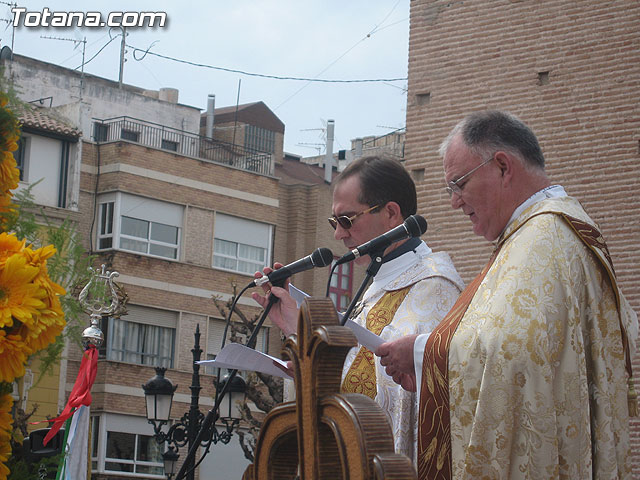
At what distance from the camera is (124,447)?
2773 cm

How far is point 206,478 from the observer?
29547mm

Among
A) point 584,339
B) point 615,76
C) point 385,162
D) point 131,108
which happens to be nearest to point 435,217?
point 615,76

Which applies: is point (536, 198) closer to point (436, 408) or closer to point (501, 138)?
point (501, 138)

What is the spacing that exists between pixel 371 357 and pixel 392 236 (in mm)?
714

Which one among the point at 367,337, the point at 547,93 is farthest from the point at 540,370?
the point at 547,93

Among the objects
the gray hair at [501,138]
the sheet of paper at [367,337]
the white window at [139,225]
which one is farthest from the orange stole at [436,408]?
the white window at [139,225]

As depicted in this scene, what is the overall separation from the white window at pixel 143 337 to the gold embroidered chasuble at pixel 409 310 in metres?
24.7

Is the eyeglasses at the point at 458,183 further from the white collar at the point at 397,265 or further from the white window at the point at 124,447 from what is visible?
the white window at the point at 124,447

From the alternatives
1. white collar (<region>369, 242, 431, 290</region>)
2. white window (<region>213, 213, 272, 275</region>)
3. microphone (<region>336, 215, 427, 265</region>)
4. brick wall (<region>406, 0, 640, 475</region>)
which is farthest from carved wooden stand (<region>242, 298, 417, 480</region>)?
white window (<region>213, 213, 272, 275</region>)

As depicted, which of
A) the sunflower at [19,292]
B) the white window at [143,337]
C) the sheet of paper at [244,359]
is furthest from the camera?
the white window at [143,337]

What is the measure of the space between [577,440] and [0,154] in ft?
5.19

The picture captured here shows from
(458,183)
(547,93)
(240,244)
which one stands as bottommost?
(458,183)

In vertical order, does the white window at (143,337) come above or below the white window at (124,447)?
above

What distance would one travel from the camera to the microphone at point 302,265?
141 inches
